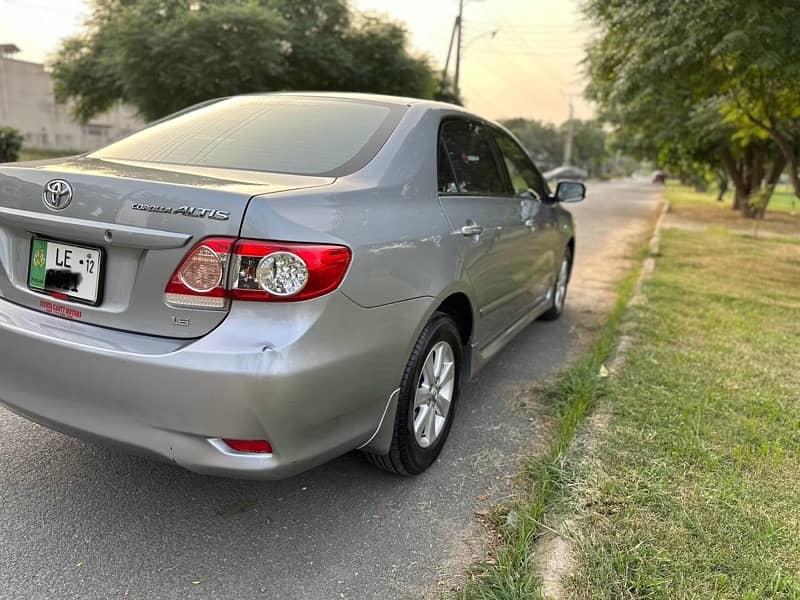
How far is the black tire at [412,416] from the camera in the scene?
8.50 feet

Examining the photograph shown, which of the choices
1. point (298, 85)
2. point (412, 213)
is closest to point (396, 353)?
point (412, 213)

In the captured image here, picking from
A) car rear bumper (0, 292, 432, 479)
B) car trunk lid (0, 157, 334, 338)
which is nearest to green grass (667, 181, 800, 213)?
car rear bumper (0, 292, 432, 479)

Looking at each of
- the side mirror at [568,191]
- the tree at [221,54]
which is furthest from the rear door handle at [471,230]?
the tree at [221,54]

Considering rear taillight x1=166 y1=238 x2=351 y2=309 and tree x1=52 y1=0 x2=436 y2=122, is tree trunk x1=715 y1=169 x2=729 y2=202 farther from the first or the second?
rear taillight x1=166 y1=238 x2=351 y2=309

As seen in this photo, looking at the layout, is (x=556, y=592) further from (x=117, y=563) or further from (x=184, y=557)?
(x=117, y=563)

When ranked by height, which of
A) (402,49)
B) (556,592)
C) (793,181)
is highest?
(402,49)

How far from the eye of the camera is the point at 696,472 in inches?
111

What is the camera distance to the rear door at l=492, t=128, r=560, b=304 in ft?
13.4

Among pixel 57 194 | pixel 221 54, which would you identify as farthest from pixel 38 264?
pixel 221 54

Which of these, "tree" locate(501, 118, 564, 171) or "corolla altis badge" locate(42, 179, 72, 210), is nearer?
"corolla altis badge" locate(42, 179, 72, 210)

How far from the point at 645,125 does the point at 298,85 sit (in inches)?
450

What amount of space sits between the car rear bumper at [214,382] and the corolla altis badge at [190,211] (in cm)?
28

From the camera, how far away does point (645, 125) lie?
20.0m

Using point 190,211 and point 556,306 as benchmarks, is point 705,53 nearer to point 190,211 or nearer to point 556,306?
point 556,306
